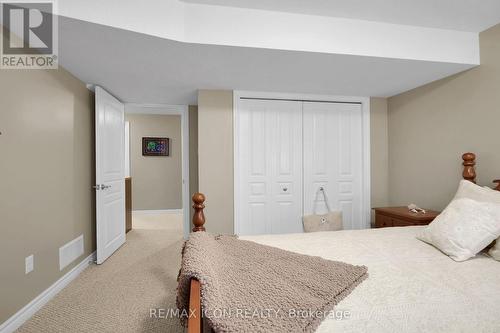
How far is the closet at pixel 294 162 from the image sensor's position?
3.20 meters

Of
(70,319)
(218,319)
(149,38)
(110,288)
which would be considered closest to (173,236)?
(110,288)

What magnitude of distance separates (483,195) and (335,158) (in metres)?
1.80

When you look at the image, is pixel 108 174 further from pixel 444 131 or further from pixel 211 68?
pixel 444 131

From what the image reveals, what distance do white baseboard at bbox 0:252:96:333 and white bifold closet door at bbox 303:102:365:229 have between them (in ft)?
8.95

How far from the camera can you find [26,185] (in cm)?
192

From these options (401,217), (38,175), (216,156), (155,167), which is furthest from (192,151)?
(401,217)

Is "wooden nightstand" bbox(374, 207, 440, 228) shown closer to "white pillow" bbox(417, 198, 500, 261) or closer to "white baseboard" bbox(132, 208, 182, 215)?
"white pillow" bbox(417, 198, 500, 261)

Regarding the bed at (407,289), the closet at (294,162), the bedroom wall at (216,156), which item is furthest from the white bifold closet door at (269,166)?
the bed at (407,289)

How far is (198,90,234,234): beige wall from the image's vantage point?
303 cm

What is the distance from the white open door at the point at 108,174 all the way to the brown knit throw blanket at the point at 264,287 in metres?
2.20

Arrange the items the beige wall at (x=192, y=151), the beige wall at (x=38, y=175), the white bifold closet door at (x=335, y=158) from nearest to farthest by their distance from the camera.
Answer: the beige wall at (x=38, y=175) → the white bifold closet door at (x=335, y=158) → the beige wall at (x=192, y=151)

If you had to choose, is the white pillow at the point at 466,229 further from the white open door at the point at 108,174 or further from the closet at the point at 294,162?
the white open door at the point at 108,174

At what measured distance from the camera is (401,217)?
2551 mm

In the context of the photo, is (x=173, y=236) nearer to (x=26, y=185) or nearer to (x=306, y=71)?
(x=26, y=185)
